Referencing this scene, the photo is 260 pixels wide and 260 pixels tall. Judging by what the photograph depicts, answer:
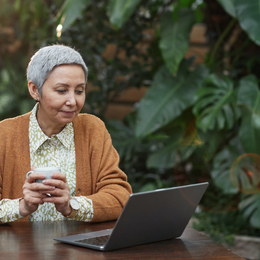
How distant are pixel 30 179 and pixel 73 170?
13.1 inches

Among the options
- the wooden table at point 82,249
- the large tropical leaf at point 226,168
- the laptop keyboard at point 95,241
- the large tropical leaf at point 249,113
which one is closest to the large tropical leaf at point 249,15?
the large tropical leaf at point 249,113

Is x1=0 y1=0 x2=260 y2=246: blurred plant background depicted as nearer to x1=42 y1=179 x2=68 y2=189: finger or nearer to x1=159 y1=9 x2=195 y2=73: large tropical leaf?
x1=159 y1=9 x2=195 y2=73: large tropical leaf

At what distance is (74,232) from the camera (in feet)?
3.48

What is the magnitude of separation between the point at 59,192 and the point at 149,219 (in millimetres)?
315

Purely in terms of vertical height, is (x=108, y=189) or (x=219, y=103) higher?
(x=219, y=103)

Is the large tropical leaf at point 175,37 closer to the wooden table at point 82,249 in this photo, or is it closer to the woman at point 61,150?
the woman at point 61,150

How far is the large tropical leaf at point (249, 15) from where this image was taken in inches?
105

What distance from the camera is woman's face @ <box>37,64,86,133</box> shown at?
1.25m

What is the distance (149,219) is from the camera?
890 mm

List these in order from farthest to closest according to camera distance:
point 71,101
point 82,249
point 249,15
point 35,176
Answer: point 249,15 < point 71,101 < point 35,176 < point 82,249

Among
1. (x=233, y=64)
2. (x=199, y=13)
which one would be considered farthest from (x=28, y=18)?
(x=233, y=64)

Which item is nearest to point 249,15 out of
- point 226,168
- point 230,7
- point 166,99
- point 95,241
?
point 230,7

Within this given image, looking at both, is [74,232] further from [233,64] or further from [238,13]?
[233,64]

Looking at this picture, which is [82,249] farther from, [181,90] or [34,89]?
[181,90]
